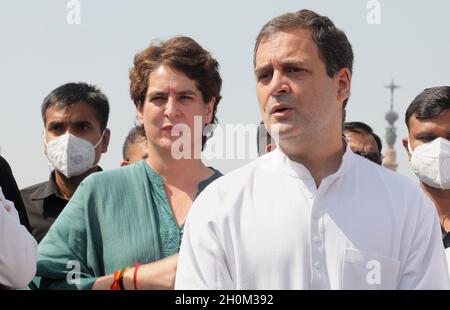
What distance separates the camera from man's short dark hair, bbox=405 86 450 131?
6746mm

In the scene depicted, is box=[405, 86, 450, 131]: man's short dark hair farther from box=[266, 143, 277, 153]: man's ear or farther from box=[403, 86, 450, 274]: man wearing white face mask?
box=[266, 143, 277, 153]: man's ear

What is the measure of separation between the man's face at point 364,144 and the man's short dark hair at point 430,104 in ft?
1.11

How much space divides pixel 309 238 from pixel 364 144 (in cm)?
297

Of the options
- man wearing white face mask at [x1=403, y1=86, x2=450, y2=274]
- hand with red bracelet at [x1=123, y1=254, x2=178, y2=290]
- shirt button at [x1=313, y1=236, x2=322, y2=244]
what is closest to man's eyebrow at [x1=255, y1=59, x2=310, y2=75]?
shirt button at [x1=313, y1=236, x2=322, y2=244]

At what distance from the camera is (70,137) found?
22.4 feet

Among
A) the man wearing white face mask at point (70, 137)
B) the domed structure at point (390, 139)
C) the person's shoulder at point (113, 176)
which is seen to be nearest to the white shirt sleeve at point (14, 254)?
the person's shoulder at point (113, 176)

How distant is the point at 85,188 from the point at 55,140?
1971 millimetres

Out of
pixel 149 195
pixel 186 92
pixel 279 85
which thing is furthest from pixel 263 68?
pixel 149 195

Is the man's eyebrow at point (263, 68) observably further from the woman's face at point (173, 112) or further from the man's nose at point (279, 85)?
the woman's face at point (173, 112)

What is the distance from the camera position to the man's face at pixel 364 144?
6934 millimetres

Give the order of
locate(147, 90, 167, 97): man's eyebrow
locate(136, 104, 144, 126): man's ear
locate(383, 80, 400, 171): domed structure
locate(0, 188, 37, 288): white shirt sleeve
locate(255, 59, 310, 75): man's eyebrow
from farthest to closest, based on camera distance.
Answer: locate(383, 80, 400, 171): domed structure
locate(136, 104, 144, 126): man's ear
locate(147, 90, 167, 97): man's eyebrow
locate(0, 188, 37, 288): white shirt sleeve
locate(255, 59, 310, 75): man's eyebrow

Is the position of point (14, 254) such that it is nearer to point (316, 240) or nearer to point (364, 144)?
point (316, 240)

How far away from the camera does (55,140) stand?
6.89 meters

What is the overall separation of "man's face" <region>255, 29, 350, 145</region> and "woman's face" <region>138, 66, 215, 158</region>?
91 cm
